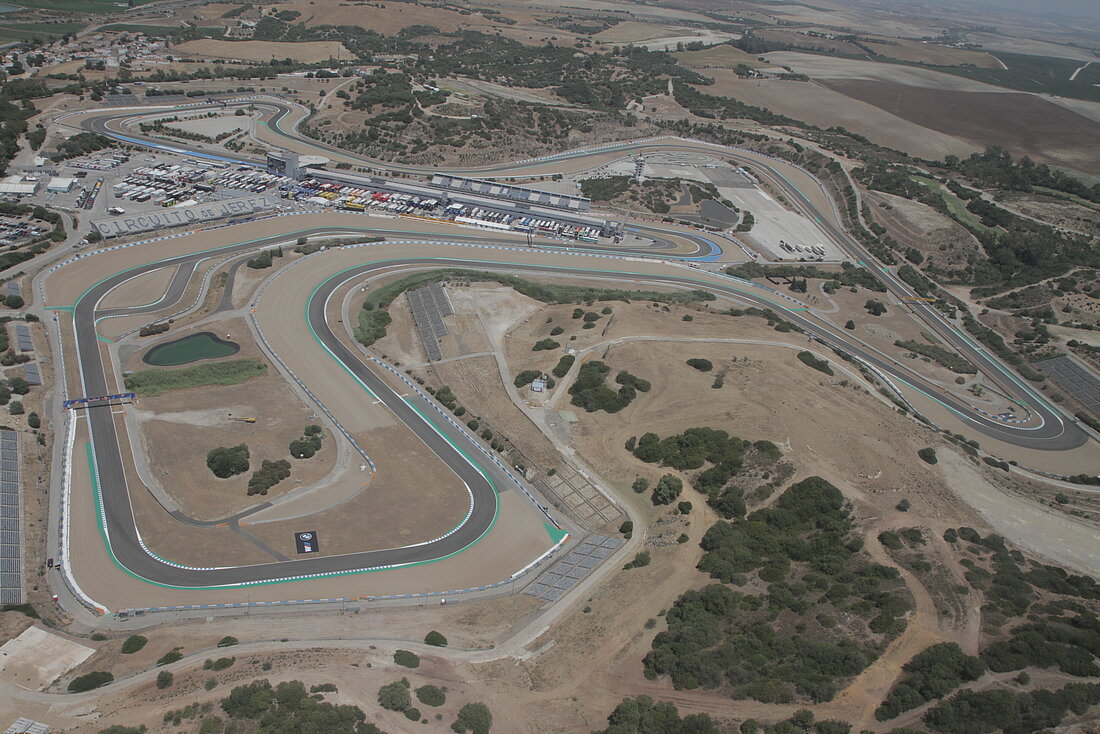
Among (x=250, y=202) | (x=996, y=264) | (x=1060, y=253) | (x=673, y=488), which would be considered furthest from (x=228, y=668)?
(x=1060, y=253)

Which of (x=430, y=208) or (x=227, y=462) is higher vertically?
(x=430, y=208)

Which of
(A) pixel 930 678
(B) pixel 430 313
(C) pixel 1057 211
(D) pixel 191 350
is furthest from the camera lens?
(C) pixel 1057 211

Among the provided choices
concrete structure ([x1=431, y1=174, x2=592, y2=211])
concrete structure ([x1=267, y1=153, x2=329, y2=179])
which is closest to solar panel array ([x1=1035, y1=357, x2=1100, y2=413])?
concrete structure ([x1=431, y1=174, x2=592, y2=211])

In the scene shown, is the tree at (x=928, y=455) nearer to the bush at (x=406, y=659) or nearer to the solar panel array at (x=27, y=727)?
the bush at (x=406, y=659)

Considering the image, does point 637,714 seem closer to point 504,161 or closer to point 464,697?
point 464,697

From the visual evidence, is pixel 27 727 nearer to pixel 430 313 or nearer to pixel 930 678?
→ pixel 930 678

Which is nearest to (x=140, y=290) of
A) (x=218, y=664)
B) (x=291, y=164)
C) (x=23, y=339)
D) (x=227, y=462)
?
(x=23, y=339)
